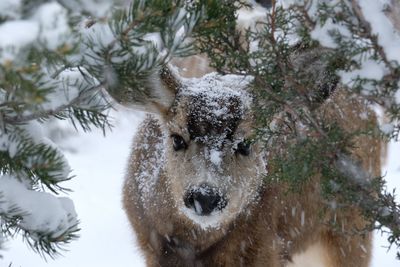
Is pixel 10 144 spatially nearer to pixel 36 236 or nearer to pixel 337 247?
pixel 36 236

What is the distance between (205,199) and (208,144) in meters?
0.51

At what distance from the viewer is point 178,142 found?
5.37m

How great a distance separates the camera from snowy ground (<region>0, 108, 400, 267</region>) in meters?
8.95

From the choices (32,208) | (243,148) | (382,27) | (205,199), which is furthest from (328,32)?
(243,148)

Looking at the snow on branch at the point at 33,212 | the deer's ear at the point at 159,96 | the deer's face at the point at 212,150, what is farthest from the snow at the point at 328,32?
the deer's ear at the point at 159,96

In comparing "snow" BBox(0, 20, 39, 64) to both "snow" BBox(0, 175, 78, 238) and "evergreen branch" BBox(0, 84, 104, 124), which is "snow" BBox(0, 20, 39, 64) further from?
"snow" BBox(0, 175, 78, 238)

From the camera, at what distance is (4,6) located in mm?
3125

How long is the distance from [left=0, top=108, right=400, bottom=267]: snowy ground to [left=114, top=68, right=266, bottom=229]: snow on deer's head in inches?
37.0

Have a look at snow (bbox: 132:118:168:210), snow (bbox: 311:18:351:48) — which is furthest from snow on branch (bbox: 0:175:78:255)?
snow (bbox: 132:118:168:210)

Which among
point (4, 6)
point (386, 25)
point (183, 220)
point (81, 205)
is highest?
point (386, 25)

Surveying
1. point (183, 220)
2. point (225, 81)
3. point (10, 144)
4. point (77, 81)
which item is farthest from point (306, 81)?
point (183, 220)

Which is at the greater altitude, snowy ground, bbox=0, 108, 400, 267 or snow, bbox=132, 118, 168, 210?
snow, bbox=132, 118, 168, 210

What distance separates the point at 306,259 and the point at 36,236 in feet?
13.3

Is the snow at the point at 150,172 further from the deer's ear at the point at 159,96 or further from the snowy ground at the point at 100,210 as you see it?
the snowy ground at the point at 100,210
